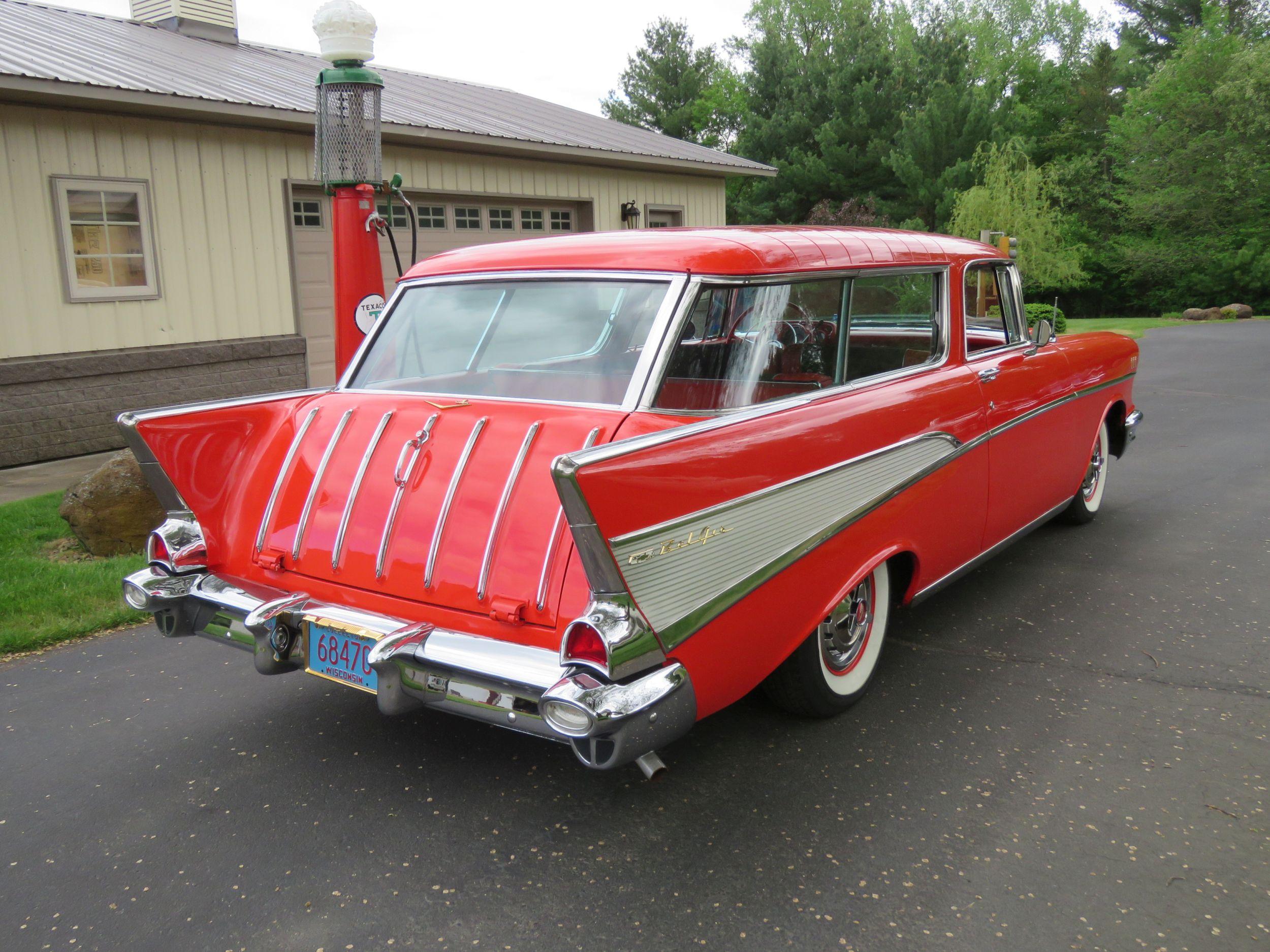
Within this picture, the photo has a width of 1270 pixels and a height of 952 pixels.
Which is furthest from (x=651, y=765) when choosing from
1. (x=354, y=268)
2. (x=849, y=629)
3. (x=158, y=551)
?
(x=354, y=268)

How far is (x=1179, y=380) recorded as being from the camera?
12.6 m

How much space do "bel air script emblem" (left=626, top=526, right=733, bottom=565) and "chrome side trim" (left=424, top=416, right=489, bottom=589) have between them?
805 millimetres

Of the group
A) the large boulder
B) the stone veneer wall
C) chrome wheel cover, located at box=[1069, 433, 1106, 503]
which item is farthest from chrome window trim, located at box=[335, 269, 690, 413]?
the stone veneer wall

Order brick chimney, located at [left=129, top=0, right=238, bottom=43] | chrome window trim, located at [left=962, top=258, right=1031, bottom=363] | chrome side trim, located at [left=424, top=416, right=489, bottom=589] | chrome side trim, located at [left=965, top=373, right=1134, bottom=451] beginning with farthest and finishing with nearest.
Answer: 1. brick chimney, located at [left=129, top=0, right=238, bottom=43]
2. chrome window trim, located at [left=962, top=258, right=1031, bottom=363]
3. chrome side trim, located at [left=965, top=373, right=1134, bottom=451]
4. chrome side trim, located at [left=424, top=416, right=489, bottom=589]

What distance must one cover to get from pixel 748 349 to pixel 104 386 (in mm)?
7624

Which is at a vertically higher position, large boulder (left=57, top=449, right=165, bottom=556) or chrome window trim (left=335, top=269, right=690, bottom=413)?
chrome window trim (left=335, top=269, right=690, bottom=413)

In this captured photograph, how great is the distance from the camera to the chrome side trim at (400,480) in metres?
3.02

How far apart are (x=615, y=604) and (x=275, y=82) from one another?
1038 centimetres

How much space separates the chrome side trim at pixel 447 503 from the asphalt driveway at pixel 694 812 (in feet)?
2.32

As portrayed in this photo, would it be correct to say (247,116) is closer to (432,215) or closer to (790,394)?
(432,215)

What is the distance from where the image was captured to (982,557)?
4254 millimetres

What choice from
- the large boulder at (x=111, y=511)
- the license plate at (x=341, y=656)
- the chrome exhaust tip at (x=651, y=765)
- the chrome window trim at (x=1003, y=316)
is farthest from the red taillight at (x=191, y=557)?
the chrome window trim at (x=1003, y=316)

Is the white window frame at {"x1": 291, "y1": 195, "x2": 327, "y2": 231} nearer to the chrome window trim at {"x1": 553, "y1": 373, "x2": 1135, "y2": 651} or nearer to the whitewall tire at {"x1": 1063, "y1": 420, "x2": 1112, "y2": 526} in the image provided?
the whitewall tire at {"x1": 1063, "y1": 420, "x2": 1112, "y2": 526}

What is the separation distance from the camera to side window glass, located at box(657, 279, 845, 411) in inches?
123
